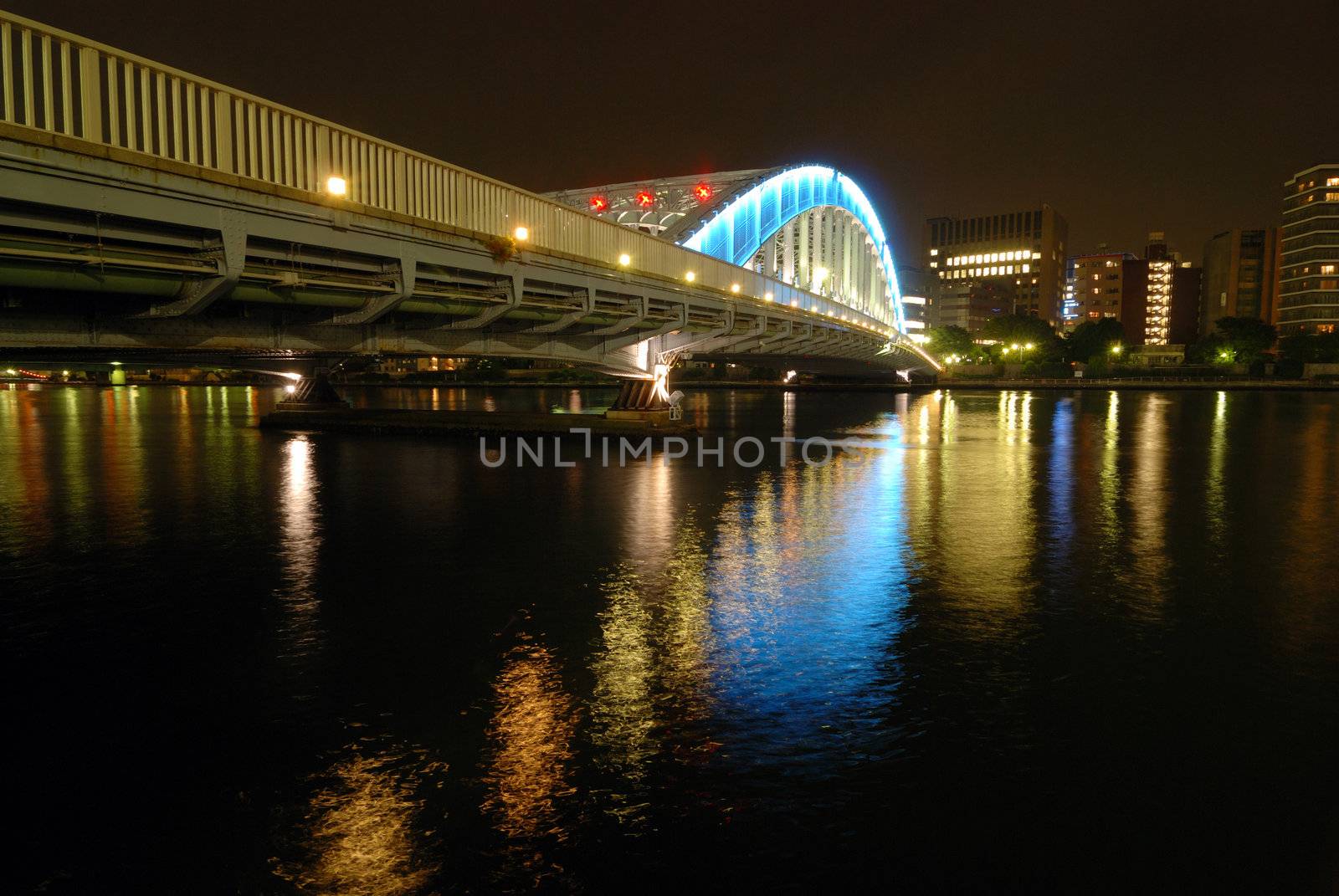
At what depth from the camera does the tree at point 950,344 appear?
5782 inches

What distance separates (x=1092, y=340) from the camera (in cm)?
14638

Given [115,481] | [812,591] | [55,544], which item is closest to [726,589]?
[812,591]

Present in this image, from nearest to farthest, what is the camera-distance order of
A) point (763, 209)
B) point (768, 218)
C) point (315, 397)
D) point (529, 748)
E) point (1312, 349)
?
point (529, 748), point (315, 397), point (763, 209), point (768, 218), point (1312, 349)

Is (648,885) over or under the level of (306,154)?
under

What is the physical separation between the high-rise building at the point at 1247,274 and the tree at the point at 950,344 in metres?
67.7

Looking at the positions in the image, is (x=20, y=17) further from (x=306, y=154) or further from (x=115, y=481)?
(x=115, y=481)

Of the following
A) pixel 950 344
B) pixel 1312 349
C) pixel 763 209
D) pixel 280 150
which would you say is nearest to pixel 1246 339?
pixel 1312 349

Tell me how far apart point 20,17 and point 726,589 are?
1032 centimetres

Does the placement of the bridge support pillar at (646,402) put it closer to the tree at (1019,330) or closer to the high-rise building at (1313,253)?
the tree at (1019,330)

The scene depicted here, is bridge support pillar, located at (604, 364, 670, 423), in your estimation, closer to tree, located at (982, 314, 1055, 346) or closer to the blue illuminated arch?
the blue illuminated arch

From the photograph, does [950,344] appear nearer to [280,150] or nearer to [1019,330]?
[1019,330]

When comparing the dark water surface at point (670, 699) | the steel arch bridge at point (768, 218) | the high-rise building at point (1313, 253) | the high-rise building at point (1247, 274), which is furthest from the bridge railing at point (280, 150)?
the high-rise building at point (1247, 274)

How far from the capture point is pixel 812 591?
39.5ft

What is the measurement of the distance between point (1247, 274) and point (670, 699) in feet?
674
